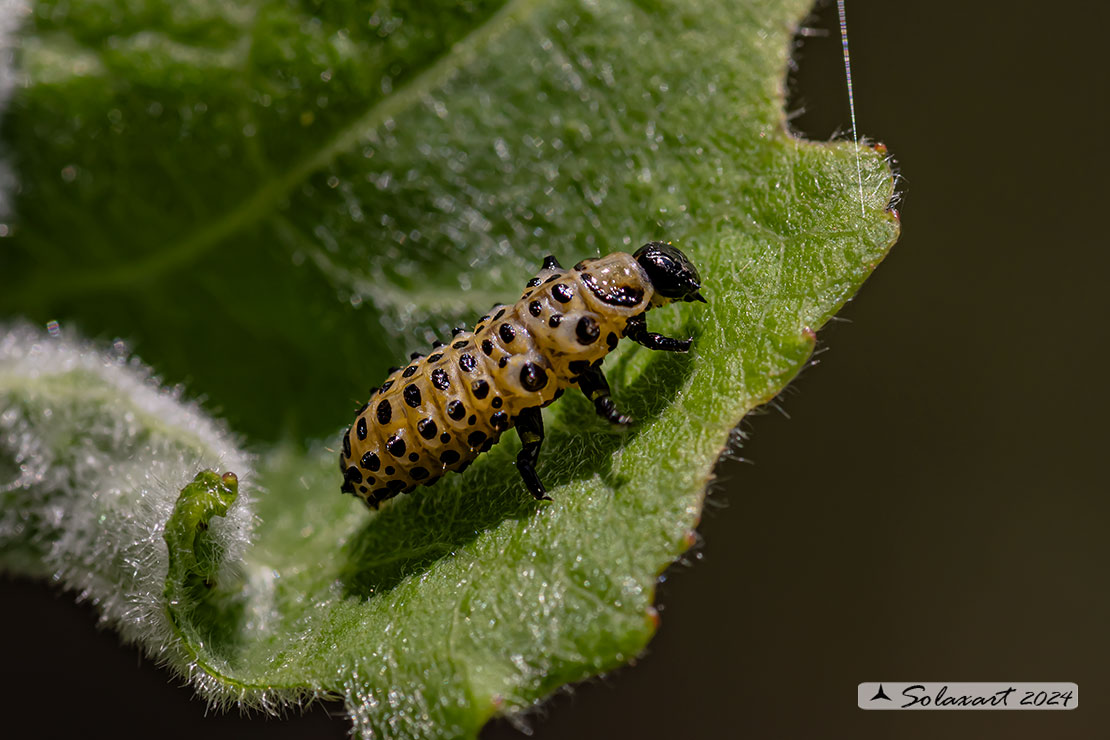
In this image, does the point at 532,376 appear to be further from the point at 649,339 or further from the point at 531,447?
the point at 649,339

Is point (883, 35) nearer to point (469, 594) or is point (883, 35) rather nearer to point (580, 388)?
point (580, 388)

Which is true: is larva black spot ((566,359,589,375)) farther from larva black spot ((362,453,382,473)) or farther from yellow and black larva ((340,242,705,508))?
larva black spot ((362,453,382,473))

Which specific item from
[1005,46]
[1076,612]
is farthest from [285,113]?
[1076,612]

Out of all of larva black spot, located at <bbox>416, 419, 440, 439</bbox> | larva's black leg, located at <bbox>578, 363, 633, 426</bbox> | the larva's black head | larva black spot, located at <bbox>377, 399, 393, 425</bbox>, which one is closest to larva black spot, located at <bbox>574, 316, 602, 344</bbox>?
larva's black leg, located at <bbox>578, 363, 633, 426</bbox>

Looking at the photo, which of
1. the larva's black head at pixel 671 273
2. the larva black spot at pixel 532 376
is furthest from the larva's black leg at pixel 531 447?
the larva's black head at pixel 671 273

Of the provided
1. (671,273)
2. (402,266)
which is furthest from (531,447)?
(402,266)

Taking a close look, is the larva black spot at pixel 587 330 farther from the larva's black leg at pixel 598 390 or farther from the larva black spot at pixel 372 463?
the larva black spot at pixel 372 463
